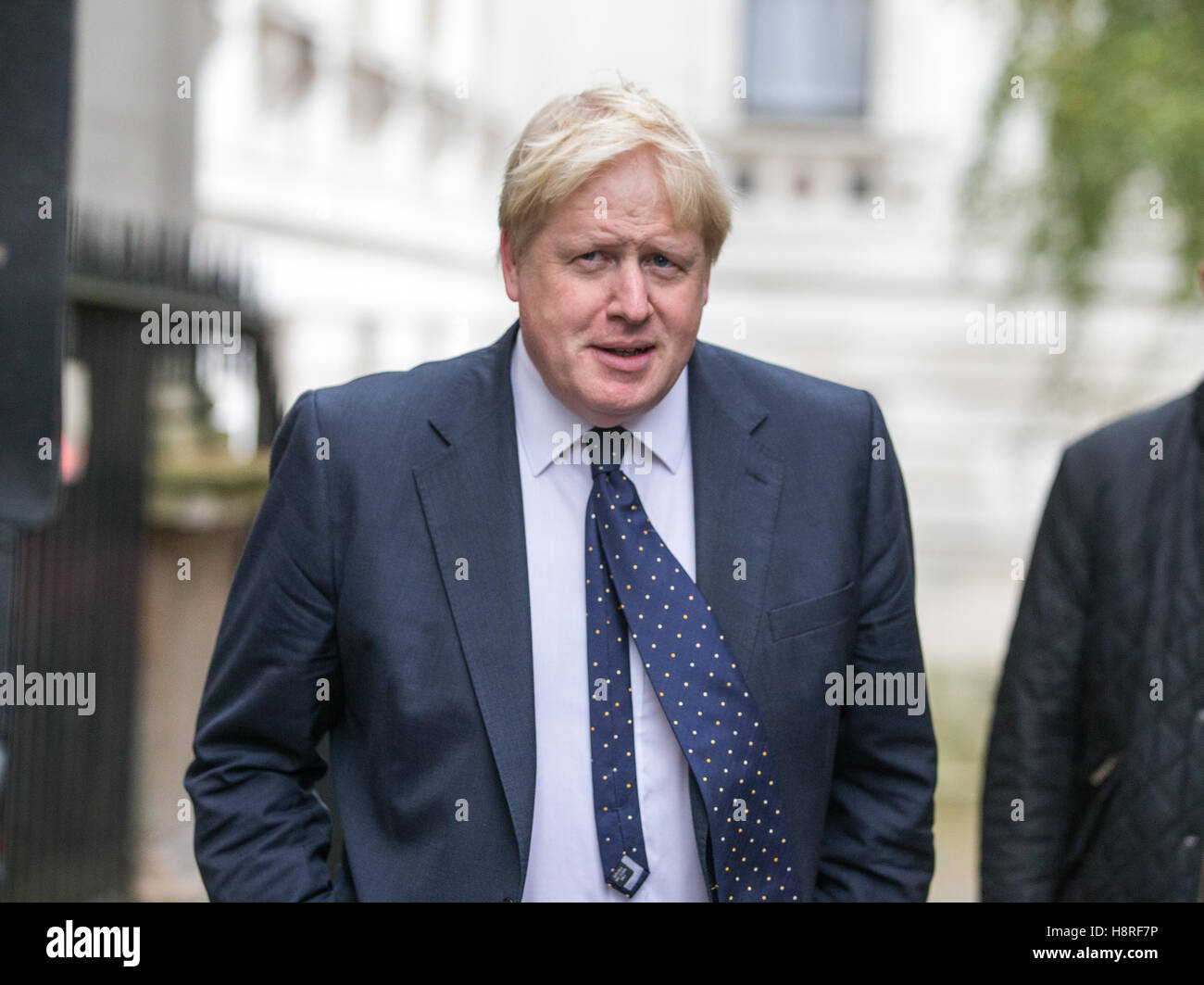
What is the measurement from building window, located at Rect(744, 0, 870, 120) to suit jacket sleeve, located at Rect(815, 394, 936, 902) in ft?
46.9

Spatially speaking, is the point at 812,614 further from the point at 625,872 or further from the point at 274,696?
the point at 274,696

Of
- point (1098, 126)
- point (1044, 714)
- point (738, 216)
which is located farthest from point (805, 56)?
point (1044, 714)

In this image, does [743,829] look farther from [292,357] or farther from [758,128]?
[758,128]

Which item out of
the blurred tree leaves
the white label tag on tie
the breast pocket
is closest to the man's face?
the breast pocket

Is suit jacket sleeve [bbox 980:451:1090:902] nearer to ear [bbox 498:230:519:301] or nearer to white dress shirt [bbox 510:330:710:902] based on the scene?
white dress shirt [bbox 510:330:710:902]

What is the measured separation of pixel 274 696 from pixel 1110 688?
5.40ft

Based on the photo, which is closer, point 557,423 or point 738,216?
point 557,423

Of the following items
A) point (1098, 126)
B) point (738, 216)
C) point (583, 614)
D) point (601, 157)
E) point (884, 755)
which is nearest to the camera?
point (601, 157)

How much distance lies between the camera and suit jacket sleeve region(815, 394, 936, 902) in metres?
2.52

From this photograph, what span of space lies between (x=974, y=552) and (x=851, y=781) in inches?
472

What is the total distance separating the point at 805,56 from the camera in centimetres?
1642

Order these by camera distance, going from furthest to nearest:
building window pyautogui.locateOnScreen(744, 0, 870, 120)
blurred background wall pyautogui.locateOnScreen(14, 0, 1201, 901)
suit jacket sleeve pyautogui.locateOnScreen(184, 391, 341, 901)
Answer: building window pyautogui.locateOnScreen(744, 0, 870, 120) < blurred background wall pyautogui.locateOnScreen(14, 0, 1201, 901) < suit jacket sleeve pyautogui.locateOnScreen(184, 391, 341, 901)

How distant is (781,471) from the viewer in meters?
2.52
